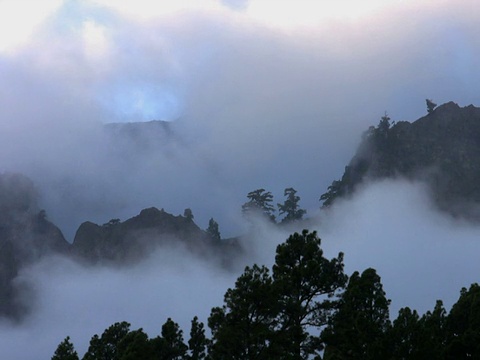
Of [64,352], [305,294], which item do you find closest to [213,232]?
[64,352]

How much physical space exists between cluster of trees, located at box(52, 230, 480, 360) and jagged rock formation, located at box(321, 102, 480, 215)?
96.5 meters

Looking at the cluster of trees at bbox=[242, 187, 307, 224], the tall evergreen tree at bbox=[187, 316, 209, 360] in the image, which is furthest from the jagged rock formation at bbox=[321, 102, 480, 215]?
the tall evergreen tree at bbox=[187, 316, 209, 360]

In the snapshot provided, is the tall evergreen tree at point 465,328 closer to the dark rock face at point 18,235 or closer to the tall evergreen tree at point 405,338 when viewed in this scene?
the tall evergreen tree at point 405,338

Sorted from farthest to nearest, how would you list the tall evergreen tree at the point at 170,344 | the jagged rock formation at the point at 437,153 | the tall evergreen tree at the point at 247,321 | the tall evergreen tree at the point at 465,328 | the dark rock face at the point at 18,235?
the dark rock face at the point at 18,235
the jagged rock formation at the point at 437,153
the tall evergreen tree at the point at 170,344
the tall evergreen tree at the point at 247,321
the tall evergreen tree at the point at 465,328

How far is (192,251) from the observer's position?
146125 mm

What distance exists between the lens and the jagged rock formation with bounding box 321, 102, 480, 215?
5162 inches

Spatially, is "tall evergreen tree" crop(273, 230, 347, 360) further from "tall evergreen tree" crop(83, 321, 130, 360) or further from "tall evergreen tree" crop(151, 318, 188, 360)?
"tall evergreen tree" crop(83, 321, 130, 360)

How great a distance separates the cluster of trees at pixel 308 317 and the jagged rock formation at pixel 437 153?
316 feet

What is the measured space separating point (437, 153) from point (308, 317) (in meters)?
105

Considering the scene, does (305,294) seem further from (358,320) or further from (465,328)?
(465,328)

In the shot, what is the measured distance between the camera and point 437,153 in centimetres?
13400

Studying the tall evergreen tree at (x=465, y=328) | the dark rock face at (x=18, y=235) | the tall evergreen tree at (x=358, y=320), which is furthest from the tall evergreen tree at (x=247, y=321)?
the dark rock face at (x=18, y=235)

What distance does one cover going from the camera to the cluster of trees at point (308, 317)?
36.8 m

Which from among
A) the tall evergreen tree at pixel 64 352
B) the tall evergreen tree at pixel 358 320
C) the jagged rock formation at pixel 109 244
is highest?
the jagged rock formation at pixel 109 244
